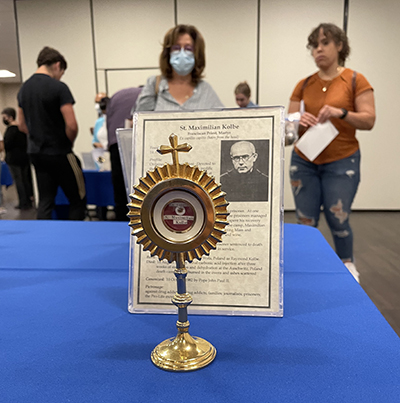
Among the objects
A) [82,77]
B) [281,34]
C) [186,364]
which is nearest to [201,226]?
[186,364]

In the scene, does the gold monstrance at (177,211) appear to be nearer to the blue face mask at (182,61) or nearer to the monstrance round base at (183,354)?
the monstrance round base at (183,354)

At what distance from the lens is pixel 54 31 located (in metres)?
4.37

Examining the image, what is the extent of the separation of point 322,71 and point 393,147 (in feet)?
10.6

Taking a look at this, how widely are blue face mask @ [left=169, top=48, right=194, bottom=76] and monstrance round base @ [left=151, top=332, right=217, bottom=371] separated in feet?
3.23

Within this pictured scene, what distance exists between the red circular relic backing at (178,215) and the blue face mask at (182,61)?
0.94 m

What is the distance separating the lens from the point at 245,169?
573 millimetres

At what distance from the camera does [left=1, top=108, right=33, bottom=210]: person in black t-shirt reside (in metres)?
4.70

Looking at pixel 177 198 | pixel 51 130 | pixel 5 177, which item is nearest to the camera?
pixel 177 198

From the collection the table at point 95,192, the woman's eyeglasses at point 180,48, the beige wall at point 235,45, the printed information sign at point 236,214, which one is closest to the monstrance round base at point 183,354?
the printed information sign at point 236,214

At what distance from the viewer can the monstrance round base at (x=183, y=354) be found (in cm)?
42

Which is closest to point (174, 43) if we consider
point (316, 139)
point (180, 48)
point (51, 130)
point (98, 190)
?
point (180, 48)

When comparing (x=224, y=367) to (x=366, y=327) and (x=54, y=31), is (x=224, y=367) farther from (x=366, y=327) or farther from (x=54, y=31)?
(x=54, y=31)

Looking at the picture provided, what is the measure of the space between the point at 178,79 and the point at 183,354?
1.04 meters

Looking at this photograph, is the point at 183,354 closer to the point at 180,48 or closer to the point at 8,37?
the point at 180,48
